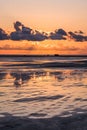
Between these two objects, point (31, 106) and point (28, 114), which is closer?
point (28, 114)

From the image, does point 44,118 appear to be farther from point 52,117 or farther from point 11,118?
point 11,118

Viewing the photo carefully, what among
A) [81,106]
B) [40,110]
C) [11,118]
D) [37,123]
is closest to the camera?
[37,123]

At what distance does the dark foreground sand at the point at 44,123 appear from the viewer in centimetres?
797

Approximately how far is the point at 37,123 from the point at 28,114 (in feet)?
4.21

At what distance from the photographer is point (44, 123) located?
839 cm

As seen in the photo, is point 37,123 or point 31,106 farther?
point 31,106

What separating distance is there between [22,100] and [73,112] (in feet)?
10.8

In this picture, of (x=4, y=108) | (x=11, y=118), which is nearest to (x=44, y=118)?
(x=11, y=118)

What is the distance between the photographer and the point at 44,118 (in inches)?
354

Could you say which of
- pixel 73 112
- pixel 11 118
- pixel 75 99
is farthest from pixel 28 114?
pixel 75 99

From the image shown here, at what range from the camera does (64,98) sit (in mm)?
13180

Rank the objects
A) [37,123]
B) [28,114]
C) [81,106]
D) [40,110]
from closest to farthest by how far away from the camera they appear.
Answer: [37,123]
[28,114]
[40,110]
[81,106]

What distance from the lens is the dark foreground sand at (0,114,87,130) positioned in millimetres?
7973

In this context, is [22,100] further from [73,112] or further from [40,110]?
[73,112]
